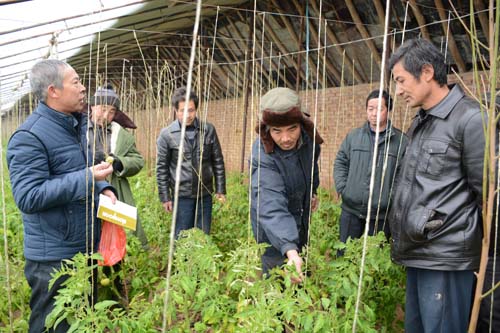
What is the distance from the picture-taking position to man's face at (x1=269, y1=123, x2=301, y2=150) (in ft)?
5.31

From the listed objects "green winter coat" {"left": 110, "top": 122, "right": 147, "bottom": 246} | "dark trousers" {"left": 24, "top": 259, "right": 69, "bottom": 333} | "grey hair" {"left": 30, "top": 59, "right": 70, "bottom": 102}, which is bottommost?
"dark trousers" {"left": 24, "top": 259, "right": 69, "bottom": 333}

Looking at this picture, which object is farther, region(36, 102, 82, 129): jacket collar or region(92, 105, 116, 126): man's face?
region(92, 105, 116, 126): man's face

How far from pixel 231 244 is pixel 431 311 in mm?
2004

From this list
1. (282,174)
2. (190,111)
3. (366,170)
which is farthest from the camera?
(190,111)

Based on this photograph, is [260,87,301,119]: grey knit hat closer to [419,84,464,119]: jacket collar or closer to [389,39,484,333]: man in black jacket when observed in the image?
[389,39,484,333]: man in black jacket

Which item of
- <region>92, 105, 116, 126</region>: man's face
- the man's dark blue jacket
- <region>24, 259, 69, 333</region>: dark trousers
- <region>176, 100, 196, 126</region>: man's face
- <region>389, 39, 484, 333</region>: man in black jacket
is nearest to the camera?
<region>389, 39, 484, 333</region>: man in black jacket

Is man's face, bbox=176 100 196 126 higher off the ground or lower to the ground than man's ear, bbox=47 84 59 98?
higher

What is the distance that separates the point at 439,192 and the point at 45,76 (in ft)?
4.74

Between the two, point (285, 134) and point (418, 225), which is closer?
point (418, 225)

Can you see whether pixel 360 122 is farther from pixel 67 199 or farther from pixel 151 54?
pixel 151 54

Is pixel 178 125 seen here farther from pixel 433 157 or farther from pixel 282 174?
pixel 433 157

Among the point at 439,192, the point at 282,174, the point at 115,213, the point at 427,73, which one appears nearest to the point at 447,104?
the point at 427,73

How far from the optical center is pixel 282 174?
171 cm

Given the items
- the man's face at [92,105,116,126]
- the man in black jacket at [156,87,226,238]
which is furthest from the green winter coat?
the man in black jacket at [156,87,226,238]
